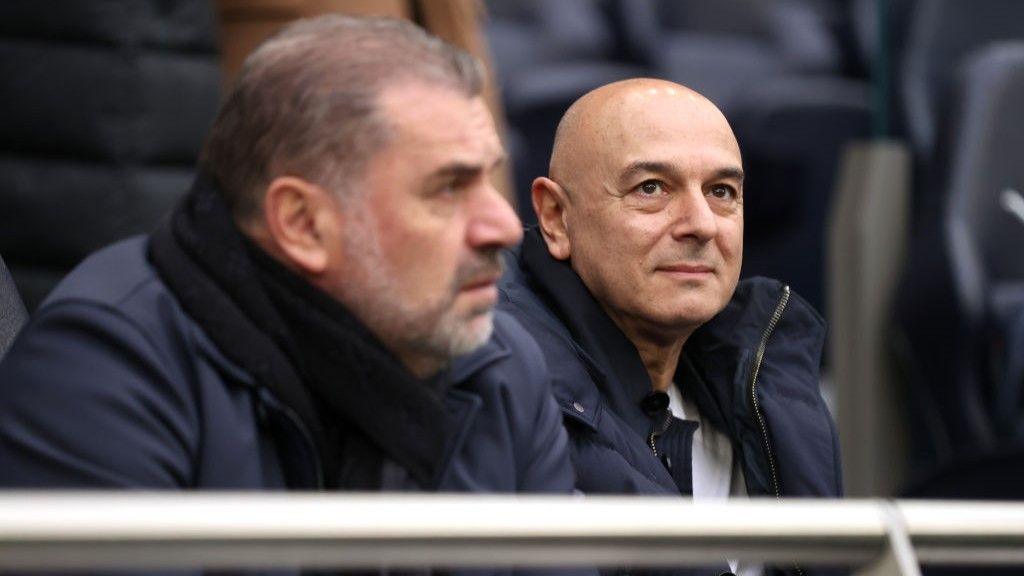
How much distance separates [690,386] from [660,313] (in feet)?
0.42

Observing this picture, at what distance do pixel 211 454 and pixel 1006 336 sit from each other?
8.41ft

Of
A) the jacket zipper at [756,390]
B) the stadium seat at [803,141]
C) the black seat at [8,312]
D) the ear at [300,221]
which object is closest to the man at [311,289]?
the ear at [300,221]

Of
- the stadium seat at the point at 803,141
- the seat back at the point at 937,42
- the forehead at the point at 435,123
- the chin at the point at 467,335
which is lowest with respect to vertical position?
the chin at the point at 467,335

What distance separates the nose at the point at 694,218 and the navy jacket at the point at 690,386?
117 mm

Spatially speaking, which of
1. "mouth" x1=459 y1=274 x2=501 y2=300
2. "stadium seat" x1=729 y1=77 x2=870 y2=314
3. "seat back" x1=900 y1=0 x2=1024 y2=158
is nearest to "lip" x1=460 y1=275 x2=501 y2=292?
"mouth" x1=459 y1=274 x2=501 y2=300

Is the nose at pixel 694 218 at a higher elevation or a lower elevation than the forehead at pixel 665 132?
lower

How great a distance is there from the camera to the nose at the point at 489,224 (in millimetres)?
1424

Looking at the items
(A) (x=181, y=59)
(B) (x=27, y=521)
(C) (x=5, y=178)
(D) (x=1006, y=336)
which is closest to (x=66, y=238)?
(C) (x=5, y=178)

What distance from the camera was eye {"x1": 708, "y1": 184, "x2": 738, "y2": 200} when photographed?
5.68 feet

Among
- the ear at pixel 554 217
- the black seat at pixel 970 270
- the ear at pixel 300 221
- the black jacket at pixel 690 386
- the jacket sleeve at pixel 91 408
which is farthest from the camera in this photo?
the black seat at pixel 970 270

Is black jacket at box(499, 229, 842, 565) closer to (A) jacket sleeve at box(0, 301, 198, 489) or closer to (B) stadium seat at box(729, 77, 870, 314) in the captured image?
(A) jacket sleeve at box(0, 301, 198, 489)

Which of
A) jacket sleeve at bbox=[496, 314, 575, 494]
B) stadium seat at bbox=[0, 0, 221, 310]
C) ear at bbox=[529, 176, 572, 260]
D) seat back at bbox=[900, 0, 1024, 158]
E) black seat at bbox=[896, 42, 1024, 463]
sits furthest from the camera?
seat back at bbox=[900, 0, 1024, 158]

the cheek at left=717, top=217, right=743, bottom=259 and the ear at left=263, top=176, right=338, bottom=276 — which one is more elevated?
the cheek at left=717, top=217, right=743, bottom=259

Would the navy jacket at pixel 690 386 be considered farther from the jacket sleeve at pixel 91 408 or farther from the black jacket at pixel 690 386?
the jacket sleeve at pixel 91 408
